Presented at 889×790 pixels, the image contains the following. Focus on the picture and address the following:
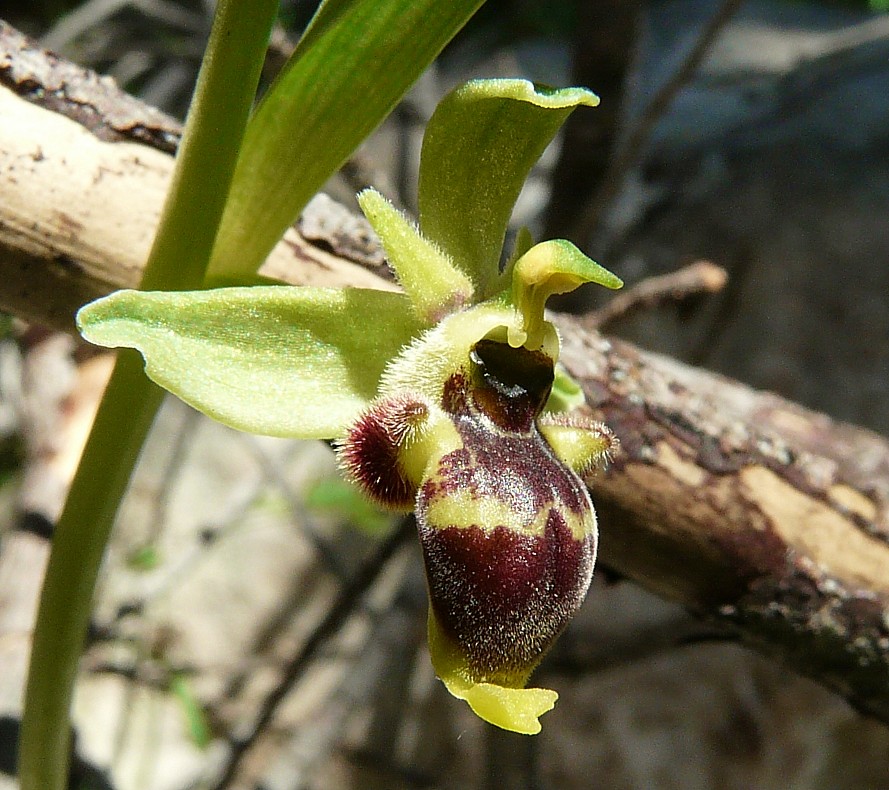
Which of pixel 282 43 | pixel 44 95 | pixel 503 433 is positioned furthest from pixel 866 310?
pixel 44 95

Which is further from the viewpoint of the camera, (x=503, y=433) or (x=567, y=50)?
(x=567, y=50)

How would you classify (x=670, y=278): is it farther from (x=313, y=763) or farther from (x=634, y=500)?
(x=313, y=763)

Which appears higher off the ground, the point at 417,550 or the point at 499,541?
the point at 499,541

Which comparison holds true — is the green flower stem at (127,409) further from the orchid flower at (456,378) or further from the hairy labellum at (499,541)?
the hairy labellum at (499,541)

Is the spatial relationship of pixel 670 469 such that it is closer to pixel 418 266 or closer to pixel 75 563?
pixel 418 266

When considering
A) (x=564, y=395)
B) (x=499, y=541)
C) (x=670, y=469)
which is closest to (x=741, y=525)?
(x=670, y=469)
